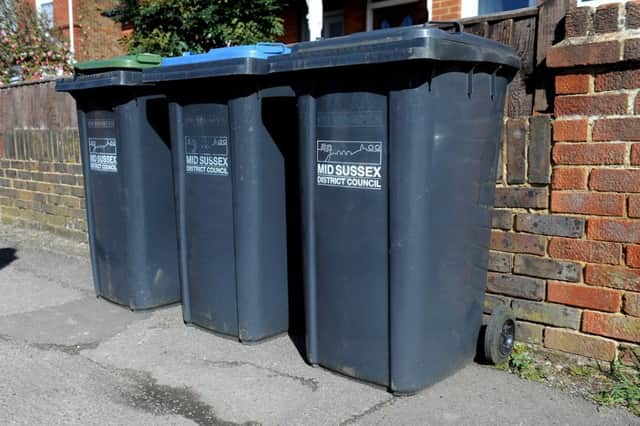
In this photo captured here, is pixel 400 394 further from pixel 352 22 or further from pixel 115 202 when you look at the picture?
pixel 352 22

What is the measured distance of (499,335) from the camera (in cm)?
382

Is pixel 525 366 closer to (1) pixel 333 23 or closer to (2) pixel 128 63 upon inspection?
(2) pixel 128 63

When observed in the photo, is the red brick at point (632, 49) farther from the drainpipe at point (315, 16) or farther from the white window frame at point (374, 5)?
the white window frame at point (374, 5)

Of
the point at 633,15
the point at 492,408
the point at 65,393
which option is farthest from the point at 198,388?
the point at 633,15

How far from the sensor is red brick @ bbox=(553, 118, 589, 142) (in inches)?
145

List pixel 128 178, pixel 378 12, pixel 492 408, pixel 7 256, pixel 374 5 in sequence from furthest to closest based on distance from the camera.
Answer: pixel 378 12 → pixel 374 5 → pixel 7 256 → pixel 128 178 → pixel 492 408

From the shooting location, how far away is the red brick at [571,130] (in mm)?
3683

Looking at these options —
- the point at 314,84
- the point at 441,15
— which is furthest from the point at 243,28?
the point at 314,84

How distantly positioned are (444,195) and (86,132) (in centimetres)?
316

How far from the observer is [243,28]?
26.3 ft

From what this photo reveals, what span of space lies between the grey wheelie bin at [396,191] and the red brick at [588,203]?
1.28ft

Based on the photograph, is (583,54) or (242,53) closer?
(583,54)

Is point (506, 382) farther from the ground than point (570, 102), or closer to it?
closer to it

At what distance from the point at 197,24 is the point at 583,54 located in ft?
18.1
